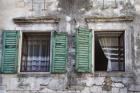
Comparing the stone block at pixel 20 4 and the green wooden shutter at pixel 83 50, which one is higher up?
the stone block at pixel 20 4

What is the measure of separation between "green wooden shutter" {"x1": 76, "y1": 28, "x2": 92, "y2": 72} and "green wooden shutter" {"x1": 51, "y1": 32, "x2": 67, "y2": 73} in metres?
0.44

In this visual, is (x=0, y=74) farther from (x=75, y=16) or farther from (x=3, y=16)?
(x=75, y=16)

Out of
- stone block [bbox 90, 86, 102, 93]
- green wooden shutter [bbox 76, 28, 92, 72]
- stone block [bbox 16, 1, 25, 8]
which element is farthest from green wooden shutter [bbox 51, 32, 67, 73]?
stone block [bbox 16, 1, 25, 8]

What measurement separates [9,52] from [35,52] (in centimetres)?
98

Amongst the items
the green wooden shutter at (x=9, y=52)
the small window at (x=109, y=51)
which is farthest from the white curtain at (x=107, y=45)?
the green wooden shutter at (x=9, y=52)

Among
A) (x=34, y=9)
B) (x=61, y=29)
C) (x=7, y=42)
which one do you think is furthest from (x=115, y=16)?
(x=7, y=42)

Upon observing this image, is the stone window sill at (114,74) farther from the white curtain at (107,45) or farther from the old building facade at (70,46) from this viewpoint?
the white curtain at (107,45)

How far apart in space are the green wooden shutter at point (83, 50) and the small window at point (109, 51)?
43 cm

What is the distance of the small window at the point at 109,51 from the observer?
1348 centimetres

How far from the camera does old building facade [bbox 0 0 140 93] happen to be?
12992mm

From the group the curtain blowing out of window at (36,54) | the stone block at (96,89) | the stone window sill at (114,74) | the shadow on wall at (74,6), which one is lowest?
the stone block at (96,89)

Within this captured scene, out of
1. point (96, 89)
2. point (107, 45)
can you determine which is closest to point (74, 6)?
point (107, 45)

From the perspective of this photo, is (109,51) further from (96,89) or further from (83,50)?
(96,89)

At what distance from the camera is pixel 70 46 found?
525 inches
